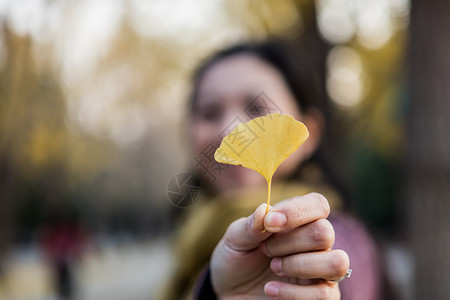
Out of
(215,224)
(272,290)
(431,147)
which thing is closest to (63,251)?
(431,147)

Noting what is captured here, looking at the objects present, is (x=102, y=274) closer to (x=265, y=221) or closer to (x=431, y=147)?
(x=431, y=147)

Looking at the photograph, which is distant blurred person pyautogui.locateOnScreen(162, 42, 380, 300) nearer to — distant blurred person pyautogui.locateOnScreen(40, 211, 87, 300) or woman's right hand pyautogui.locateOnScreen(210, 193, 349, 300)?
woman's right hand pyautogui.locateOnScreen(210, 193, 349, 300)

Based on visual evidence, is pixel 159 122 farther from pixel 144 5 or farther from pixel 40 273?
pixel 144 5

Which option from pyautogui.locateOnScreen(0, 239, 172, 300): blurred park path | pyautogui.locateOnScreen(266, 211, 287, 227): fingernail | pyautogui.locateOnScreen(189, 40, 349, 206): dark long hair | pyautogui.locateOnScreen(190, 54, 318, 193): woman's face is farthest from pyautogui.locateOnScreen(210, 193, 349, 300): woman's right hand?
pyautogui.locateOnScreen(0, 239, 172, 300): blurred park path

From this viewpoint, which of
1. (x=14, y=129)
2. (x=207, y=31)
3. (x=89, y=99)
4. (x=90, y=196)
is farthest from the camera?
(x=90, y=196)

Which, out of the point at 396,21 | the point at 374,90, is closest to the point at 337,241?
the point at 396,21

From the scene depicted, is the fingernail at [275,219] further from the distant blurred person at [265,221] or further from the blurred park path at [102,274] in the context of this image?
the blurred park path at [102,274]

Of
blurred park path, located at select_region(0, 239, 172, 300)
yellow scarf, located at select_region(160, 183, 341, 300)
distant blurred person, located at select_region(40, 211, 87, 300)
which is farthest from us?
blurred park path, located at select_region(0, 239, 172, 300)
